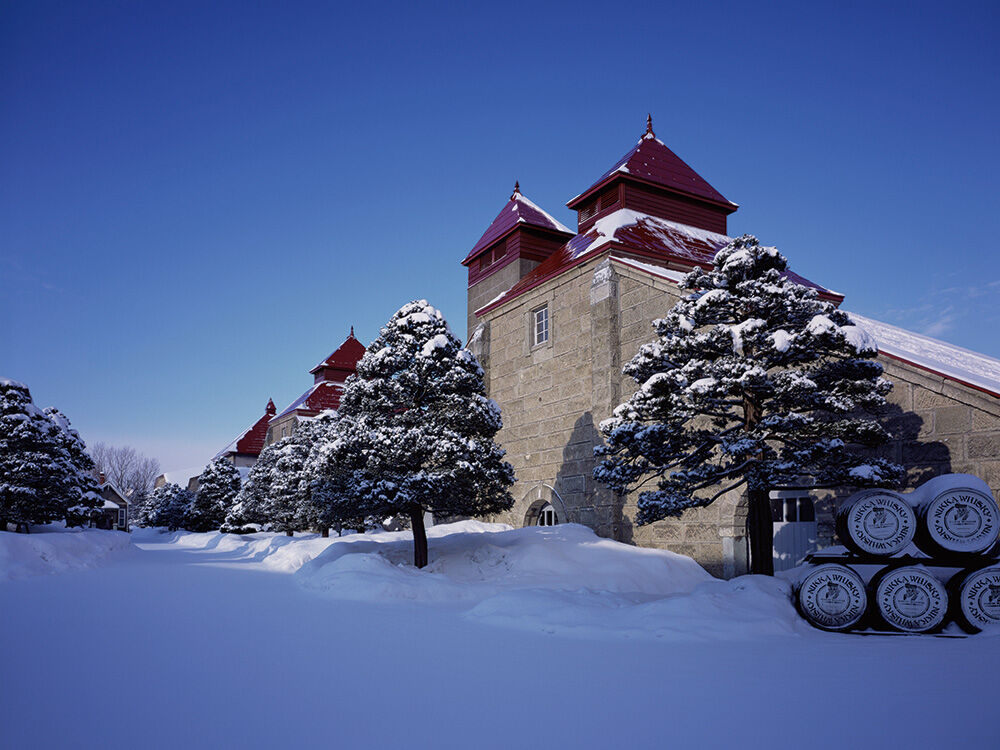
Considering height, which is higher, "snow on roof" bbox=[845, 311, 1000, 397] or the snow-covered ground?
"snow on roof" bbox=[845, 311, 1000, 397]

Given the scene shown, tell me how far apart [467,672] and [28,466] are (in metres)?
22.8

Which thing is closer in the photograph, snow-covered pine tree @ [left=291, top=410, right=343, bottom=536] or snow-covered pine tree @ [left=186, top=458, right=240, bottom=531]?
snow-covered pine tree @ [left=291, top=410, right=343, bottom=536]

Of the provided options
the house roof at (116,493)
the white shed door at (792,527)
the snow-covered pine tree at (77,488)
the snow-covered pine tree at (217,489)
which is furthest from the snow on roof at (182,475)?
the white shed door at (792,527)

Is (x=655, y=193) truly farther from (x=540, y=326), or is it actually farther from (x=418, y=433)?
(x=418, y=433)

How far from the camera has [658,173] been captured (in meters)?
21.8

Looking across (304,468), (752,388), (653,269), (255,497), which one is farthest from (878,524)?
(255,497)

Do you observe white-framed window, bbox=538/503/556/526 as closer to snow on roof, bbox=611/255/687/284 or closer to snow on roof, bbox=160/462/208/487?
snow on roof, bbox=611/255/687/284

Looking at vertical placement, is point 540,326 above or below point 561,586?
above

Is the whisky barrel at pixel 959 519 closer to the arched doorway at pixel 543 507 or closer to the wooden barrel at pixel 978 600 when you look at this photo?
the wooden barrel at pixel 978 600

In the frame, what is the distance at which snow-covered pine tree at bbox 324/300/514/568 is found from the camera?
45.7 ft

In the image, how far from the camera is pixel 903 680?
221 inches

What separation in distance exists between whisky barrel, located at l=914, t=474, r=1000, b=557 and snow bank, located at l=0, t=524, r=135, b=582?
17451 millimetres

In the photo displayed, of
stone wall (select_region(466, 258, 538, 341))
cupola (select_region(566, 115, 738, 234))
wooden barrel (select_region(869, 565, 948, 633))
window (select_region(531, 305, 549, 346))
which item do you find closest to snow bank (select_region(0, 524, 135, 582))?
stone wall (select_region(466, 258, 538, 341))

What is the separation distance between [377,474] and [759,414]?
7.70 m
